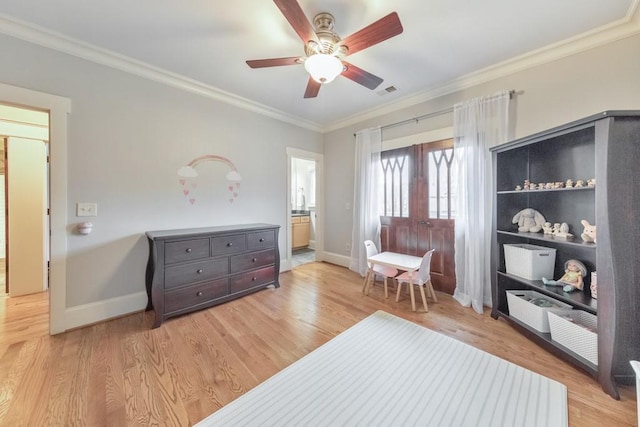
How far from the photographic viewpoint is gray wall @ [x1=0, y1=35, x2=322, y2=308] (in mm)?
2154

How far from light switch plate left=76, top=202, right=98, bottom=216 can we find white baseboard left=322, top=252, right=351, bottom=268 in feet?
11.3

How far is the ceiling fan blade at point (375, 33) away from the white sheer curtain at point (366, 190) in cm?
203

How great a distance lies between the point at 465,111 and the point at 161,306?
399 centimetres

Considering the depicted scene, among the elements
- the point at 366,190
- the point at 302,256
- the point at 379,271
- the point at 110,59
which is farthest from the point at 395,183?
the point at 110,59

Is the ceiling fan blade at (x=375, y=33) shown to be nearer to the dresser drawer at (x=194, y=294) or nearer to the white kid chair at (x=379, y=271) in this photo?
the white kid chair at (x=379, y=271)

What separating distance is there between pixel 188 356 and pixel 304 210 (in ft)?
16.0

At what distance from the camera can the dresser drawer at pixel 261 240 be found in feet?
9.86

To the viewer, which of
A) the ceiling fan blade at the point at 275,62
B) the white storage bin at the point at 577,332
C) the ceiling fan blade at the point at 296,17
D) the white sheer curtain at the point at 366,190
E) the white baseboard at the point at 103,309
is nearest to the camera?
the ceiling fan blade at the point at 296,17

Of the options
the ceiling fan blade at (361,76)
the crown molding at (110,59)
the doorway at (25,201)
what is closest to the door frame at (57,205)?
the crown molding at (110,59)

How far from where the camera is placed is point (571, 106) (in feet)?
7.10

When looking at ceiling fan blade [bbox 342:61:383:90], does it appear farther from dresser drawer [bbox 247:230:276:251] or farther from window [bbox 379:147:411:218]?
dresser drawer [bbox 247:230:276:251]

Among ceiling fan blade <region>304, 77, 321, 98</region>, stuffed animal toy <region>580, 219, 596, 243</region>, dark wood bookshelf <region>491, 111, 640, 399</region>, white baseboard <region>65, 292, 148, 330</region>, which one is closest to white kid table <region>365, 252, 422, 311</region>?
dark wood bookshelf <region>491, 111, 640, 399</region>

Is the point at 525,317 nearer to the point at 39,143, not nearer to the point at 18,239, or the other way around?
the point at 18,239

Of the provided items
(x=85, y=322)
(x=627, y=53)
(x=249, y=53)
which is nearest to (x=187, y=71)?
(x=249, y=53)
